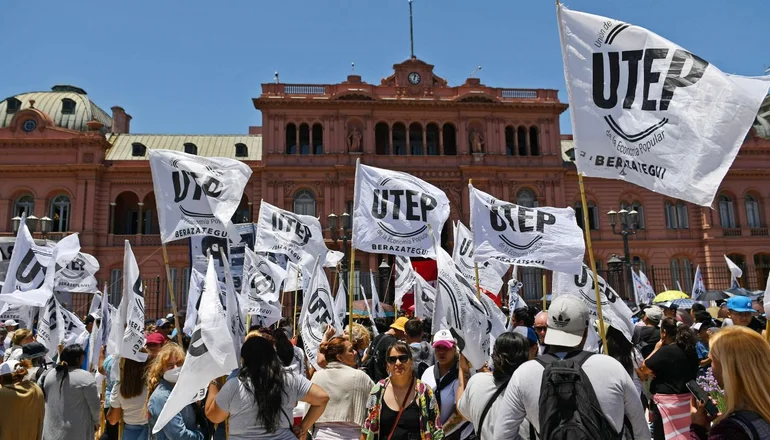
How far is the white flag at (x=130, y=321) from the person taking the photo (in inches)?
257

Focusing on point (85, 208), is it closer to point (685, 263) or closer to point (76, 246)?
point (76, 246)

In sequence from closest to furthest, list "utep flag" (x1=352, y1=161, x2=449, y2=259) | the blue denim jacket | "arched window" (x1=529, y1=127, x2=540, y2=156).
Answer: the blue denim jacket → "utep flag" (x1=352, y1=161, x2=449, y2=259) → "arched window" (x1=529, y1=127, x2=540, y2=156)

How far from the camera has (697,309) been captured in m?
10.6

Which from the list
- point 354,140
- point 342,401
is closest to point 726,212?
point 354,140

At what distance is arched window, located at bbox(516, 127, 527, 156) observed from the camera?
128ft

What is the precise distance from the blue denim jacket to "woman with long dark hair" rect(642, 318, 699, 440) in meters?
5.05

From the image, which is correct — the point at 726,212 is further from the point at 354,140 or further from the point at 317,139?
the point at 317,139

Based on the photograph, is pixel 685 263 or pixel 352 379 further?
pixel 685 263

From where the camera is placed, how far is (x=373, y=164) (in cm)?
3628

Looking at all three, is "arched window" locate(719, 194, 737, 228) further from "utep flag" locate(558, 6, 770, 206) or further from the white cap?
the white cap

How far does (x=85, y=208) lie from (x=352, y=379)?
35.2 m

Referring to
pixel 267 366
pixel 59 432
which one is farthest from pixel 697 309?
pixel 59 432

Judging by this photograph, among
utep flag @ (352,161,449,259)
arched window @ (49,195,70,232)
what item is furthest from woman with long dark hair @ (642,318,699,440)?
arched window @ (49,195,70,232)

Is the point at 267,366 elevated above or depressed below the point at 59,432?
above
